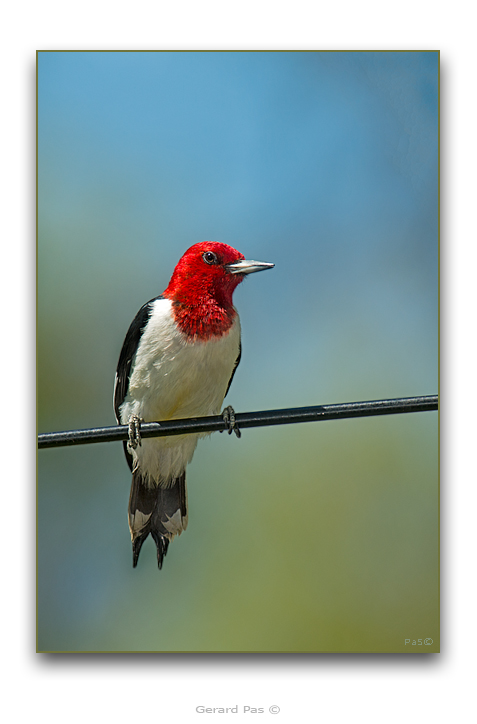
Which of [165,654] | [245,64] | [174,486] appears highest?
[245,64]

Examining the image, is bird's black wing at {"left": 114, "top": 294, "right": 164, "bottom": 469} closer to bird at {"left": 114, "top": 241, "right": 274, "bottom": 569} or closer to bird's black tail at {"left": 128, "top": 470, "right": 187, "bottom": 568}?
bird at {"left": 114, "top": 241, "right": 274, "bottom": 569}

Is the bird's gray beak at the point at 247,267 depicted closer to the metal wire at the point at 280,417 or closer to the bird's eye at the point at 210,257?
the bird's eye at the point at 210,257

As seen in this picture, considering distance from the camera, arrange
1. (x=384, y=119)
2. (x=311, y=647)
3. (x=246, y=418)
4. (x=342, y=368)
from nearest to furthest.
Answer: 1. (x=246, y=418)
2. (x=311, y=647)
3. (x=384, y=119)
4. (x=342, y=368)

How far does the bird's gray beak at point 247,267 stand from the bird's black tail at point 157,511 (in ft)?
3.09

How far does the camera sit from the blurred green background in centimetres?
265

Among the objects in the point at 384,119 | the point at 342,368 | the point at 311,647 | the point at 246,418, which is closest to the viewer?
the point at 246,418

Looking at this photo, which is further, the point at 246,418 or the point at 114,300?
the point at 114,300

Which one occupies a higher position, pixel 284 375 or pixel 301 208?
pixel 301 208

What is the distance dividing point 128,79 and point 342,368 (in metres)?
1.44

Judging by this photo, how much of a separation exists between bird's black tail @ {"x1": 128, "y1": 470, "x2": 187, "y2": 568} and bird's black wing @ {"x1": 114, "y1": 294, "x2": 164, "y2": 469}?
33cm

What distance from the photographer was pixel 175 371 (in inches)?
103

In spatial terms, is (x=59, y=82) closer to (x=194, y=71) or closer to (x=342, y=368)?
(x=194, y=71)

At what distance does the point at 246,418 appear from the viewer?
2.08 meters

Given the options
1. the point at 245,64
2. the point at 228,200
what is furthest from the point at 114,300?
the point at 245,64
